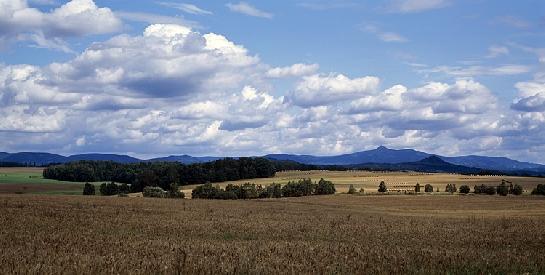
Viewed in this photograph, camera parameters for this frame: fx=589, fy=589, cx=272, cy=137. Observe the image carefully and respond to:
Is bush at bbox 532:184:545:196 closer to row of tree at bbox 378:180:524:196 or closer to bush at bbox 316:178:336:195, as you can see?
row of tree at bbox 378:180:524:196

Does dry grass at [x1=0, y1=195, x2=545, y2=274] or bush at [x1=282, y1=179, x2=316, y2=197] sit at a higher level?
dry grass at [x1=0, y1=195, x2=545, y2=274]

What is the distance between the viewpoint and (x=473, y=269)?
1396 centimetres

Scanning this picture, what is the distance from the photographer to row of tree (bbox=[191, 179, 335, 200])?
97000 millimetres

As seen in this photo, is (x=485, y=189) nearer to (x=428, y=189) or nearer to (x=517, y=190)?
(x=517, y=190)

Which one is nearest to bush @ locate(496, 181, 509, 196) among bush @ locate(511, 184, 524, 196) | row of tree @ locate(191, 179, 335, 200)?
bush @ locate(511, 184, 524, 196)

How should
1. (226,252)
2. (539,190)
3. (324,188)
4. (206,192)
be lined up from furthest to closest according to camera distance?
(324,188), (539,190), (206,192), (226,252)

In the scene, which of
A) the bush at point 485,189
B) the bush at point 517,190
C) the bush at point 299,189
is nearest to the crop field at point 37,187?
the bush at point 299,189

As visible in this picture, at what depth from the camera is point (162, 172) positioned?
425ft

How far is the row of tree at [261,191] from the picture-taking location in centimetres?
9700

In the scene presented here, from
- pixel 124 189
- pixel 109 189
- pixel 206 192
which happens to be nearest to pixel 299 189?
pixel 206 192

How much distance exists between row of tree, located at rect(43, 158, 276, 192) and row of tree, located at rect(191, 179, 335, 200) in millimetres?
20143

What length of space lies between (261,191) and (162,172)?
37.3 m

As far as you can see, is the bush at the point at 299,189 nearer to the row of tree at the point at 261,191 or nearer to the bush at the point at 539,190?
the row of tree at the point at 261,191

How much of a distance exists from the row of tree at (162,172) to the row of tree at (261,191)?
793 inches
